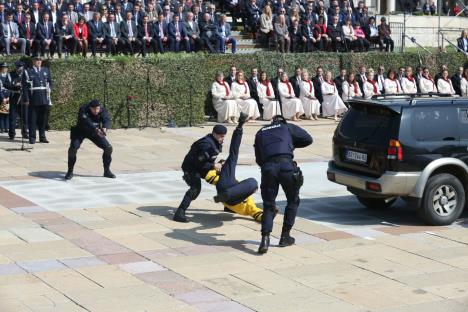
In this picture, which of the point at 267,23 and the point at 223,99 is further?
the point at 267,23

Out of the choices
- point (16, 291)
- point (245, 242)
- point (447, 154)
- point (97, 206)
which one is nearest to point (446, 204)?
point (447, 154)

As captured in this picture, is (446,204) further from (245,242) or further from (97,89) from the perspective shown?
(97,89)

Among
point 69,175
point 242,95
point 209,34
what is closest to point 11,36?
point 209,34

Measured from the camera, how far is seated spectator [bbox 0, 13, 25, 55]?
26125mm

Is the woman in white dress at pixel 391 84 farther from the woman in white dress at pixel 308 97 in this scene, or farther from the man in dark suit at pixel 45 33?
the man in dark suit at pixel 45 33

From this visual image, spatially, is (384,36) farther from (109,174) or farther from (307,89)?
(109,174)

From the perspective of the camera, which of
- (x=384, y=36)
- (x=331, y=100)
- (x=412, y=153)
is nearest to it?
(x=412, y=153)

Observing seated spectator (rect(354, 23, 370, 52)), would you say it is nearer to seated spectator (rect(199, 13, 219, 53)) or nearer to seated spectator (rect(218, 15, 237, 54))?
seated spectator (rect(218, 15, 237, 54))

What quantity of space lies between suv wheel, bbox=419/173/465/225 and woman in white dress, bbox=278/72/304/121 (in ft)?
43.9

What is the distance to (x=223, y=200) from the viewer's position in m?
13.6

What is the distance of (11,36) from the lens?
26.3m

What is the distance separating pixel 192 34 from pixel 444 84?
799 cm

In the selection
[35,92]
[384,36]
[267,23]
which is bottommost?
[35,92]

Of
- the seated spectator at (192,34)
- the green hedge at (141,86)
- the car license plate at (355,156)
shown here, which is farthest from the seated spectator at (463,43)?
the car license plate at (355,156)
